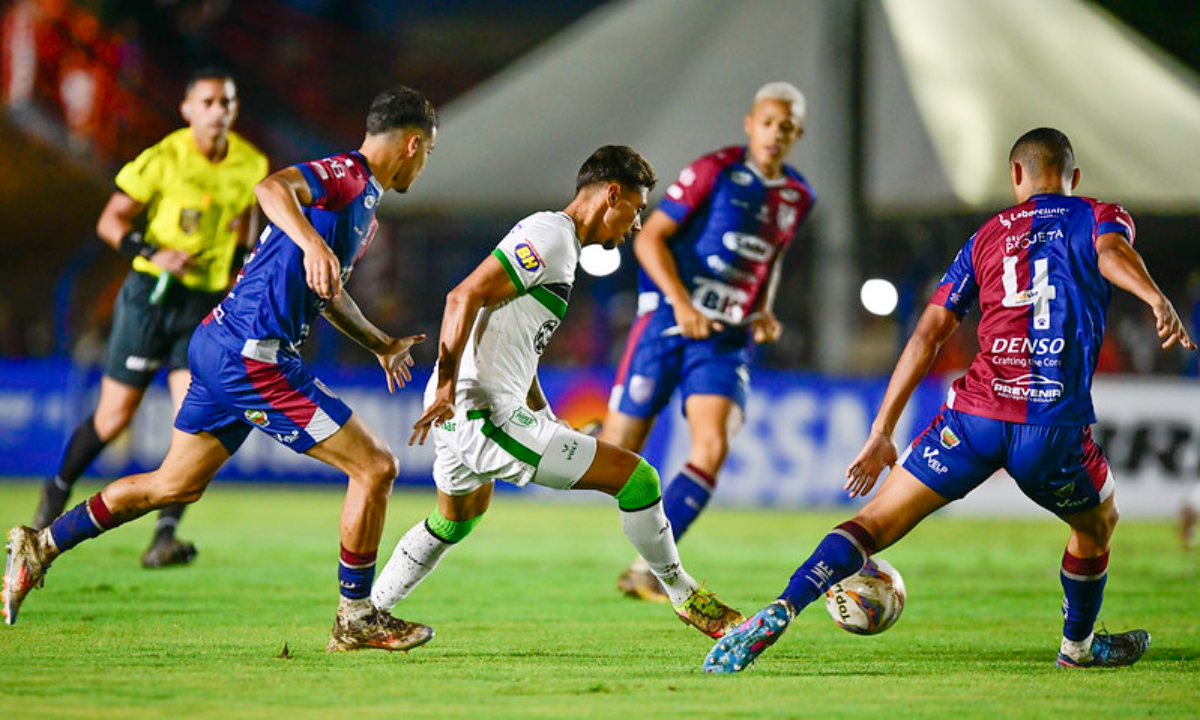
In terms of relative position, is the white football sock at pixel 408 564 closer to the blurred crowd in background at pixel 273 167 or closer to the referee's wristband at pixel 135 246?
the referee's wristband at pixel 135 246

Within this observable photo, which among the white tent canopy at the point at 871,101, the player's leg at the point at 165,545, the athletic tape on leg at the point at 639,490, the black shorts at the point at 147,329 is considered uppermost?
the white tent canopy at the point at 871,101

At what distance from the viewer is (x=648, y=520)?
613 cm

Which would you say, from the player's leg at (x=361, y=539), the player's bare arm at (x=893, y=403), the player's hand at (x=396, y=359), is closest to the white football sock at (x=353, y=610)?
the player's leg at (x=361, y=539)

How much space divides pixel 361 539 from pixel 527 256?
4.41 feet

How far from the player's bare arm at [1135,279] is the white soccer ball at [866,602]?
146 centimetres

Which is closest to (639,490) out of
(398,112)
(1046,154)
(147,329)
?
(398,112)

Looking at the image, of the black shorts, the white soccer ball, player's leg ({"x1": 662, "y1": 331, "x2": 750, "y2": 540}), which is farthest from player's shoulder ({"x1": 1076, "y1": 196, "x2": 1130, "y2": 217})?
the black shorts

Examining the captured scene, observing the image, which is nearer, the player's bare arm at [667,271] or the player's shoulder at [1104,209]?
the player's shoulder at [1104,209]

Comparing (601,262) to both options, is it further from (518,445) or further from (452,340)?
(452,340)

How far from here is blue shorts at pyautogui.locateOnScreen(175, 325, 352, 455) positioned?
612cm

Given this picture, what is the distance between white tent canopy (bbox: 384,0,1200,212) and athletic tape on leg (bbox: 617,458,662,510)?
893 centimetres

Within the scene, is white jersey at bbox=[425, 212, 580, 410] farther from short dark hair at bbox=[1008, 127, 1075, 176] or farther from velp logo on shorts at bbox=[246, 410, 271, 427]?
Answer: short dark hair at bbox=[1008, 127, 1075, 176]

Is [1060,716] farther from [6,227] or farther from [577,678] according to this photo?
[6,227]

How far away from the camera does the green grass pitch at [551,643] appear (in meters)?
5.07
